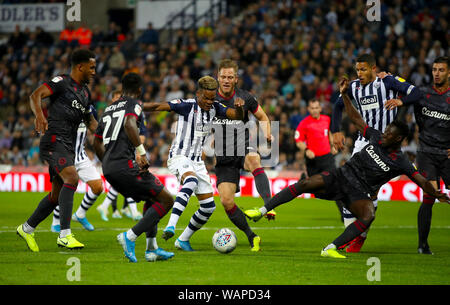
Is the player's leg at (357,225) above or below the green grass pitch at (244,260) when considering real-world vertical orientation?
above

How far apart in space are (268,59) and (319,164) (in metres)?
8.54

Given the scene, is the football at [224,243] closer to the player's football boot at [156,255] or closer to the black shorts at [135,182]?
the player's football boot at [156,255]

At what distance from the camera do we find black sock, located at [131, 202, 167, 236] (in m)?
6.95

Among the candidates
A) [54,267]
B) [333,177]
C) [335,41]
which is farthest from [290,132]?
[54,267]

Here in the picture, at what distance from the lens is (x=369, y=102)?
28.8ft

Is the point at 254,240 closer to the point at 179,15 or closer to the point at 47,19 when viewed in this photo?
the point at 179,15

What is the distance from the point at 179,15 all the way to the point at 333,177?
17.8m

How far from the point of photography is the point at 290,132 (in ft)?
59.9

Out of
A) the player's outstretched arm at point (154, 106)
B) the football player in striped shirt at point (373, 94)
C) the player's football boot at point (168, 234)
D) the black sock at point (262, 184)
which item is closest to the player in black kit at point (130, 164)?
the player's football boot at point (168, 234)

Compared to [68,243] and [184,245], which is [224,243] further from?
[68,243]

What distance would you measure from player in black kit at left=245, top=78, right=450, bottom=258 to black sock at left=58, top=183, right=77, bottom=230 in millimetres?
2105

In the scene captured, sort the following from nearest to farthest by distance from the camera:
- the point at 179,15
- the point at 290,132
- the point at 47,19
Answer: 1. the point at 290,132
2. the point at 179,15
3. the point at 47,19

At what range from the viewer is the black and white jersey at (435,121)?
8.59 metres

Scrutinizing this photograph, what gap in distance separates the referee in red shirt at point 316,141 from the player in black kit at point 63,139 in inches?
211
